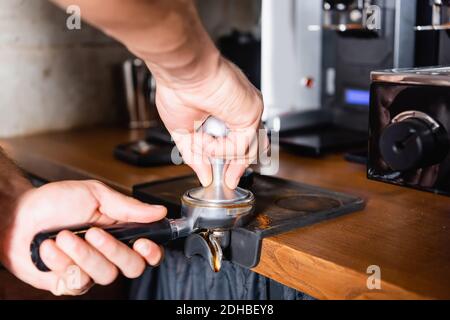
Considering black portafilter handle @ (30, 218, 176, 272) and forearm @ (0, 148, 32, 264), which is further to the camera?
forearm @ (0, 148, 32, 264)

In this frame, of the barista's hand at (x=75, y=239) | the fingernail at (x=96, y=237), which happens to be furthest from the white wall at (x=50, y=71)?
the fingernail at (x=96, y=237)

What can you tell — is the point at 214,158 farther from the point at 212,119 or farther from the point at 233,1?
the point at 233,1

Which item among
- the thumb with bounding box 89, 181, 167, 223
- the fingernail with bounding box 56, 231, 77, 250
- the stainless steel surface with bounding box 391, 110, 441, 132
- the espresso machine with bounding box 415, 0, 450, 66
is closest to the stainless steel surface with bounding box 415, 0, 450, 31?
the espresso machine with bounding box 415, 0, 450, 66

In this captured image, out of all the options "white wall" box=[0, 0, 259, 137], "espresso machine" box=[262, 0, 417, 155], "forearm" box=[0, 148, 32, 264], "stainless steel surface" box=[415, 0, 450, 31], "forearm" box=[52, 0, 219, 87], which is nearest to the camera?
"forearm" box=[52, 0, 219, 87]

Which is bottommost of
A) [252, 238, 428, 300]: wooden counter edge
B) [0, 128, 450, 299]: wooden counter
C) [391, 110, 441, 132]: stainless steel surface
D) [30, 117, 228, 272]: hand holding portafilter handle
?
[252, 238, 428, 300]: wooden counter edge

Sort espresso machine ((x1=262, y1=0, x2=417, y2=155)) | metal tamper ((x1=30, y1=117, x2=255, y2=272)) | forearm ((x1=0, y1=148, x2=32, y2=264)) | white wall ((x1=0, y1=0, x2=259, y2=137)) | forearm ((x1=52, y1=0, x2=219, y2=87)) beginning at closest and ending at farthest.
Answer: forearm ((x1=52, y1=0, x2=219, y2=87))
metal tamper ((x1=30, y1=117, x2=255, y2=272))
forearm ((x1=0, y1=148, x2=32, y2=264))
espresso machine ((x1=262, y1=0, x2=417, y2=155))
white wall ((x1=0, y1=0, x2=259, y2=137))

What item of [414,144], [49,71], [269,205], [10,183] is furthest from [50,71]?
[414,144]

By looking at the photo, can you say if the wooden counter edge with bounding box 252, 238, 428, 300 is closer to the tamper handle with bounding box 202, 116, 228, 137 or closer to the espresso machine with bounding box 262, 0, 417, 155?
the tamper handle with bounding box 202, 116, 228, 137

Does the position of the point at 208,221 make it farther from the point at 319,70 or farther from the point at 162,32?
the point at 319,70

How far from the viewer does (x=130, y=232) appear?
73 cm

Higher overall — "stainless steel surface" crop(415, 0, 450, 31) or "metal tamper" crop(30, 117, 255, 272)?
"stainless steel surface" crop(415, 0, 450, 31)

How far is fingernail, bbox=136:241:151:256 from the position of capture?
75 cm

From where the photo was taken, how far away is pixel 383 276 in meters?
0.70

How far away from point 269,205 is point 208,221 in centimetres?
17
